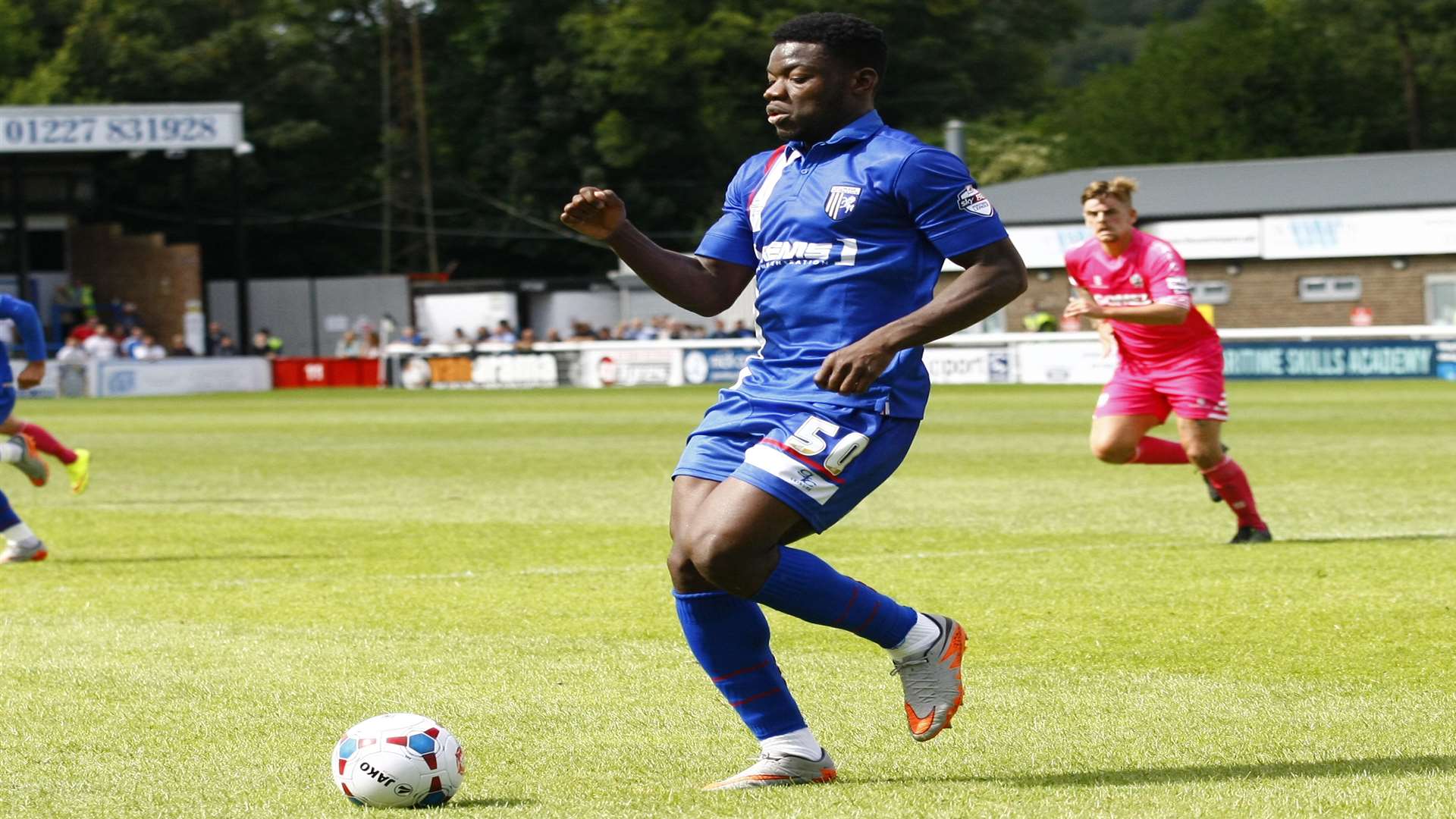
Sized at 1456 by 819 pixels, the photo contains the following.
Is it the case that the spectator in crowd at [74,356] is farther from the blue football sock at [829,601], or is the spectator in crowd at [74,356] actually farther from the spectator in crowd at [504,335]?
the blue football sock at [829,601]

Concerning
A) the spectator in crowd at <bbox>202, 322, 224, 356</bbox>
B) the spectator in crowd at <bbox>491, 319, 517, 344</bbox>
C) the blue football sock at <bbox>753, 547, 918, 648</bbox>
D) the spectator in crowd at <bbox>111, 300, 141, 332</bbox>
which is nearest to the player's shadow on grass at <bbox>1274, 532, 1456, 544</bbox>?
the blue football sock at <bbox>753, 547, 918, 648</bbox>

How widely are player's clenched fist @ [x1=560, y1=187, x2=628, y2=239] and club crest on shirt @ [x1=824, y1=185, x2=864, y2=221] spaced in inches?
23.2

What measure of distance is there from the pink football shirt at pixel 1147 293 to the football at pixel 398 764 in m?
6.55

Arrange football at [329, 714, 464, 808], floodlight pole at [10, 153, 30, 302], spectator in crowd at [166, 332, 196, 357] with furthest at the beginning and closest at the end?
spectator in crowd at [166, 332, 196, 357] → floodlight pole at [10, 153, 30, 302] → football at [329, 714, 464, 808]

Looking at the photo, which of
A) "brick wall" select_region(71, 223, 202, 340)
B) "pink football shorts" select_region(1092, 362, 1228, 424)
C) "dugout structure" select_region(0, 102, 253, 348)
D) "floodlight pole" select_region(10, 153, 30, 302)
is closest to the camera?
"pink football shorts" select_region(1092, 362, 1228, 424)

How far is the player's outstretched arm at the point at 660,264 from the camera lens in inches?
210

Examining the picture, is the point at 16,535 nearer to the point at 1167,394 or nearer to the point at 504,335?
the point at 1167,394

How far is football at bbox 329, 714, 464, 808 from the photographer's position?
15.9ft

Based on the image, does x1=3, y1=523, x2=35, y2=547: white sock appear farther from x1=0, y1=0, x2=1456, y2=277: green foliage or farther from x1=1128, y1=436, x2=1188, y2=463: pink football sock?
x1=0, y1=0, x2=1456, y2=277: green foliage

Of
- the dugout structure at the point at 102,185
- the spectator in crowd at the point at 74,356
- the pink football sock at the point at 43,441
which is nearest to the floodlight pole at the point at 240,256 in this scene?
the dugout structure at the point at 102,185

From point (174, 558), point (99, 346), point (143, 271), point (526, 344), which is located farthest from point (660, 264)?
point (143, 271)

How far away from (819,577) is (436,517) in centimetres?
919

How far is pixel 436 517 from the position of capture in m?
14.0

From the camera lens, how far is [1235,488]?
1110cm
